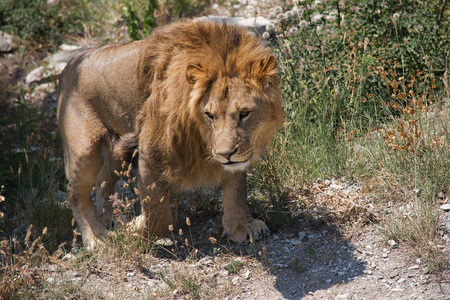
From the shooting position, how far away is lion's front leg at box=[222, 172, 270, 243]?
14.9 feet

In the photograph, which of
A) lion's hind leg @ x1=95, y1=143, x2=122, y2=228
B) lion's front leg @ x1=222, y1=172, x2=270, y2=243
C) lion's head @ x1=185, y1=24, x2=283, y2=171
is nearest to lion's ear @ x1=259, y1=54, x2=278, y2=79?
lion's head @ x1=185, y1=24, x2=283, y2=171

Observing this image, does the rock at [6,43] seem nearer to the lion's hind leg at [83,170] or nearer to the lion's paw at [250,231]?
the lion's hind leg at [83,170]

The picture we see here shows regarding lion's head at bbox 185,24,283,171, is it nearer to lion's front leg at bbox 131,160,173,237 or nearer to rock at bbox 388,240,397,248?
lion's front leg at bbox 131,160,173,237

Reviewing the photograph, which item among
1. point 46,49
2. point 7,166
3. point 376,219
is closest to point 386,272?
point 376,219

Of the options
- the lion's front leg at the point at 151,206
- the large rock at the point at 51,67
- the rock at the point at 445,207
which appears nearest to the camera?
the rock at the point at 445,207

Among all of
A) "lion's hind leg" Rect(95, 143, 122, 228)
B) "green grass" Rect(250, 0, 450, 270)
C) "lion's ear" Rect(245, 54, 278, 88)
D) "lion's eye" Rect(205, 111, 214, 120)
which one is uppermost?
"lion's ear" Rect(245, 54, 278, 88)

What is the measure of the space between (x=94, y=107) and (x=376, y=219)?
250 centimetres

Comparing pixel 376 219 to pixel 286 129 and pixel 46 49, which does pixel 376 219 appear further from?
pixel 46 49

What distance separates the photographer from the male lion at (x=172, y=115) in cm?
378

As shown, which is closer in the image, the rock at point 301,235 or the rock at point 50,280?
the rock at point 50,280

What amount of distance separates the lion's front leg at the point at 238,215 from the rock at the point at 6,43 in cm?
581

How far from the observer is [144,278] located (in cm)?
430

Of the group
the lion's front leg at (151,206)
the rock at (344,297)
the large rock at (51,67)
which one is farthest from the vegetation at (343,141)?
the large rock at (51,67)

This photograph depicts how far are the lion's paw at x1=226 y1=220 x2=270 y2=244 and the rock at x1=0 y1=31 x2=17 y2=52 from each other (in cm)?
600
